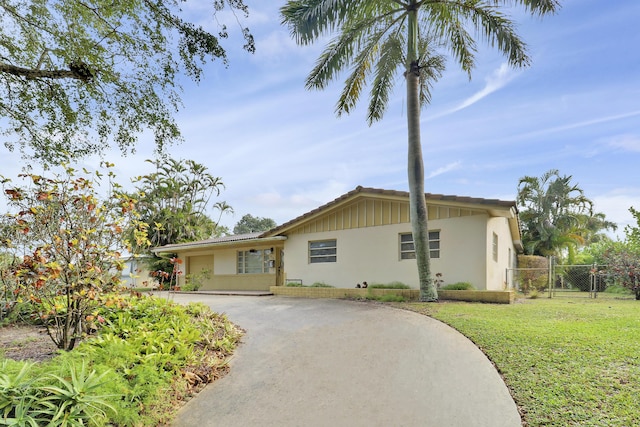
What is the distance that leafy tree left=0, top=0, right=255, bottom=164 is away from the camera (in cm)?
727

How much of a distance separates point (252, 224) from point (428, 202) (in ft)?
142

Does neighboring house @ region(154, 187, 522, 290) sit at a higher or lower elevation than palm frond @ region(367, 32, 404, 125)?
lower

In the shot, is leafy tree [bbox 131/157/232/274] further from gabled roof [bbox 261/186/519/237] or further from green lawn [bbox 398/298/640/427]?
green lawn [bbox 398/298/640/427]

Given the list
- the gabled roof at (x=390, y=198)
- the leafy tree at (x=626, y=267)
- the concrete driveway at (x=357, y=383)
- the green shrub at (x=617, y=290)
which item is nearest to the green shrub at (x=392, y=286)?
the gabled roof at (x=390, y=198)

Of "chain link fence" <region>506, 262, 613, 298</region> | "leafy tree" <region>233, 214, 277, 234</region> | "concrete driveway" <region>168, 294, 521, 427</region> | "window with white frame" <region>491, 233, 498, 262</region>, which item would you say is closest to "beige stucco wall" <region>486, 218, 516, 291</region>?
"window with white frame" <region>491, 233, 498, 262</region>

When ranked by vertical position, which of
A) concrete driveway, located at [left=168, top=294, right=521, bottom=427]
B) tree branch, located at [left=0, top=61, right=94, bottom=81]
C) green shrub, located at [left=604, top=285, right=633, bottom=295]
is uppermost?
tree branch, located at [left=0, top=61, right=94, bottom=81]

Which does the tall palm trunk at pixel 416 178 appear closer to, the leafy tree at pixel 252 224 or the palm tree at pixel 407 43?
the palm tree at pixel 407 43

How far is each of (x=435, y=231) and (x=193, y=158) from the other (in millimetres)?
27711

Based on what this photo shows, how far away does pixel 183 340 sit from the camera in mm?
5504

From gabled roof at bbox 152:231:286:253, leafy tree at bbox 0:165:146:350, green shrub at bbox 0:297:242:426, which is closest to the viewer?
green shrub at bbox 0:297:242:426

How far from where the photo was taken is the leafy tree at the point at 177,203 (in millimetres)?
28672

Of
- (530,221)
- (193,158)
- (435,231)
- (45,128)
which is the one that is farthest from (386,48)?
(193,158)

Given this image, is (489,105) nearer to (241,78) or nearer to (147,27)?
(241,78)

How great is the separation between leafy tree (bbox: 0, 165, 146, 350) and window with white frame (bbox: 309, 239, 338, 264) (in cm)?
1031
